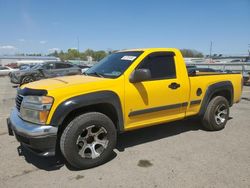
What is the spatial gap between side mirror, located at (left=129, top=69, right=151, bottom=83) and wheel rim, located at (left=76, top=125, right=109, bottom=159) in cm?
96

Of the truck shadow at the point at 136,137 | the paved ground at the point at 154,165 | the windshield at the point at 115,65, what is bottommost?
the paved ground at the point at 154,165

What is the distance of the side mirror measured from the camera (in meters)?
3.86

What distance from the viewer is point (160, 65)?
4.52m

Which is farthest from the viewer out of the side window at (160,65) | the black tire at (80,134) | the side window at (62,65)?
the side window at (62,65)

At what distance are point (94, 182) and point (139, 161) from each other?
92 centimetres

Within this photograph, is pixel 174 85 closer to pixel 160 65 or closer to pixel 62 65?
pixel 160 65

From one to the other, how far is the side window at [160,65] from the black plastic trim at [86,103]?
0.88 meters

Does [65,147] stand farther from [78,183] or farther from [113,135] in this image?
[113,135]

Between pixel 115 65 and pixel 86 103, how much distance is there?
1211 millimetres

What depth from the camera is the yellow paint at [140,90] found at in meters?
3.56

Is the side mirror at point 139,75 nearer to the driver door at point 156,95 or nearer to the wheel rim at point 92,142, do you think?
the driver door at point 156,95

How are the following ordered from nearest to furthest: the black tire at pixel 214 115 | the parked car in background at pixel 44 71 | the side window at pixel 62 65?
the black tire at pixel 214 115
the parked car in background at pixel 44 71
the side window at pixel 62 65

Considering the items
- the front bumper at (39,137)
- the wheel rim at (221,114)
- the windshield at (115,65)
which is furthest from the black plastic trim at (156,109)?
the front bumper at (39,137)

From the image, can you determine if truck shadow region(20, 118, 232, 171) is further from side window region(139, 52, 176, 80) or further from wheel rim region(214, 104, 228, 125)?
side window region(139, 52, 176, 80)
